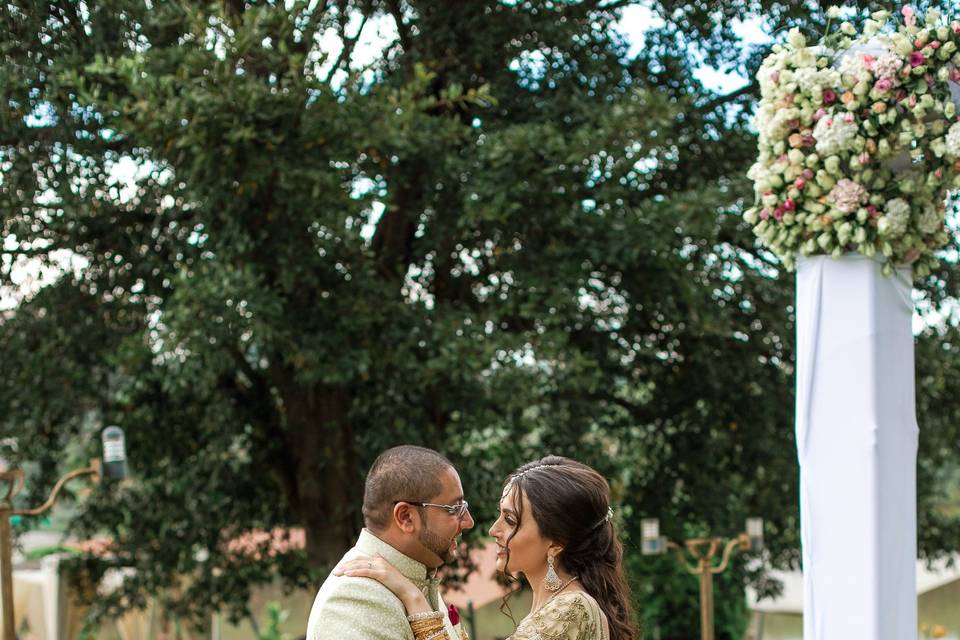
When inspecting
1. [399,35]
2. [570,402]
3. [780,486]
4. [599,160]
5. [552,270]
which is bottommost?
[780,486]

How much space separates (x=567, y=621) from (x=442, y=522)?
1.67 feet

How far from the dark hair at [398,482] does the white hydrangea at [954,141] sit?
1.71m

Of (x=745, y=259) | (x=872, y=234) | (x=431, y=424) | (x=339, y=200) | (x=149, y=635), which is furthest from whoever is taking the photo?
(x=149, y=635)

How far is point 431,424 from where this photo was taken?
29.0 feet

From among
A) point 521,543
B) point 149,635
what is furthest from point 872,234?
point 149,635

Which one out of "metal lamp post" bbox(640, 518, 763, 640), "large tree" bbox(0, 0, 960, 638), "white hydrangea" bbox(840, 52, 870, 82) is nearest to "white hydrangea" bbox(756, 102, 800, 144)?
"white hydrangea" bbox(840, 52, 870, 82)

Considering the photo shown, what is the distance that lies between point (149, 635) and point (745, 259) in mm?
8118

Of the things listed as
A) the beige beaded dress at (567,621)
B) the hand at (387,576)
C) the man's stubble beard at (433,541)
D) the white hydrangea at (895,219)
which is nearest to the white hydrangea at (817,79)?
the white hydrangea at (895,219)

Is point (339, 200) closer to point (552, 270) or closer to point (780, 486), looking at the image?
point (552, 270)

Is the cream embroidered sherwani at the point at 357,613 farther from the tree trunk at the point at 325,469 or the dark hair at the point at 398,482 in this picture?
the tree trunk at the point at 325,469

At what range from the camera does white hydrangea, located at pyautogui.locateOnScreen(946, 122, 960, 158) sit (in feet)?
10.7

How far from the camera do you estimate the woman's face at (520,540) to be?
298 cm

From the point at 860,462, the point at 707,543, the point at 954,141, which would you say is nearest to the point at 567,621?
the point at 860,462

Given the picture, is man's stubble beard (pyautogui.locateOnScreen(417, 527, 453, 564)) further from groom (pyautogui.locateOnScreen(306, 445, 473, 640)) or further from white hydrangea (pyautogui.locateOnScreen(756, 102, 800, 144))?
white hydrangea (pyautogui.locateOnScreen(756, 102, 800, 144))
